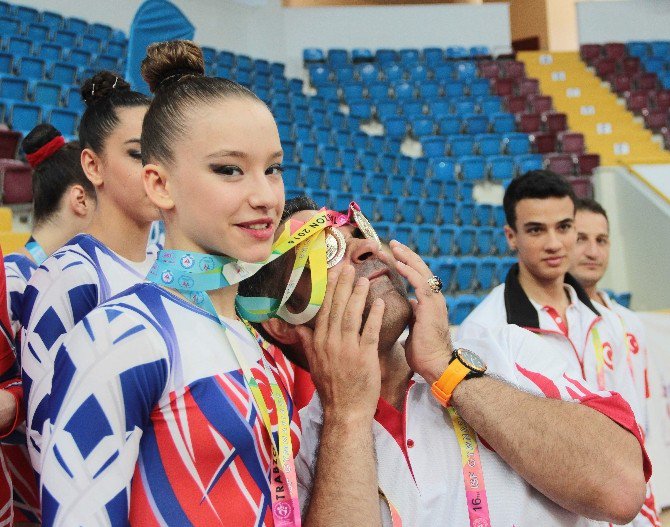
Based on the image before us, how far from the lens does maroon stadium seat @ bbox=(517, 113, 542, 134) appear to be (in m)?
10.9

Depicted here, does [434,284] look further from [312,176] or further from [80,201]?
[312,176]

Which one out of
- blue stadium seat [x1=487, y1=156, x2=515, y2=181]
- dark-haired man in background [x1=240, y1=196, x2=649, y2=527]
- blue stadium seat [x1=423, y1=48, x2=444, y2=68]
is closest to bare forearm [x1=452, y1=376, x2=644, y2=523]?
dark-haired man in background [x1=240, y1=196, x2=649, y2=527]

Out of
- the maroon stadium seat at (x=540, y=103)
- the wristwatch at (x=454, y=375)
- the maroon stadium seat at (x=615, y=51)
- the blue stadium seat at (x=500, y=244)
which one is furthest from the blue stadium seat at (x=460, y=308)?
the maroon stadium seat at (x=615, y=51)

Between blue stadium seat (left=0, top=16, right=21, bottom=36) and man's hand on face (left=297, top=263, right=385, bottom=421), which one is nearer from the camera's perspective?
man's hand on face (left=297, top=263, right=385, bottom=421)

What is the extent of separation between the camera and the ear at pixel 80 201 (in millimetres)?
1824

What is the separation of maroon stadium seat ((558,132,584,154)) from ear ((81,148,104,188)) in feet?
31.6

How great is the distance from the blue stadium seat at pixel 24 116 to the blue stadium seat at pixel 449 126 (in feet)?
19.7

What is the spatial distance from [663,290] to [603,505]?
7861 millimetres

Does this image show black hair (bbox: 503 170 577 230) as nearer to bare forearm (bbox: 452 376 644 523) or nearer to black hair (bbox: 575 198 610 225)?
black hair (bbox: 575 198 610 225)

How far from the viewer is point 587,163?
967cm

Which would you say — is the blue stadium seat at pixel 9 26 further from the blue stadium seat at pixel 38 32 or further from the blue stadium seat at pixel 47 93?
the blue stadium seat at pixel 47 93

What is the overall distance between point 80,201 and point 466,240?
21.2 ft

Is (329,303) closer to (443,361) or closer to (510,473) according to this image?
(443,361)

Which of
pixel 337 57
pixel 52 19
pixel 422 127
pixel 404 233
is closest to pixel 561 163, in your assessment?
pixel 422 127
